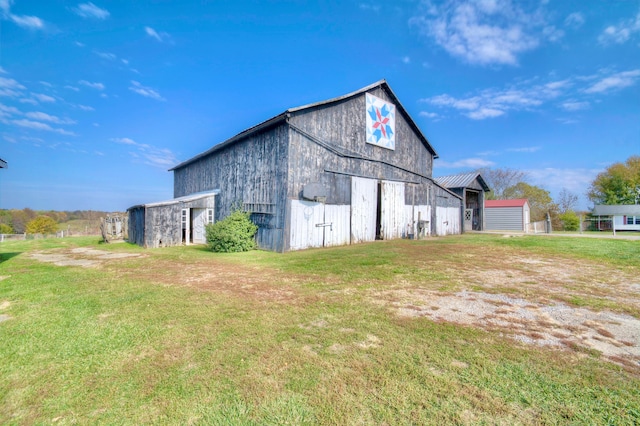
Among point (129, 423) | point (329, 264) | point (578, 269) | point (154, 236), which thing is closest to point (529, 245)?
point (578, 269)

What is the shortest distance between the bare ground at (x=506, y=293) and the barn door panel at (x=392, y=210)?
265 inches

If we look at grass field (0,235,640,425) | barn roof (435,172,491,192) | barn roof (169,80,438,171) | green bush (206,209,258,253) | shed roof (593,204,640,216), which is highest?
barn roof (169,80,438,171)

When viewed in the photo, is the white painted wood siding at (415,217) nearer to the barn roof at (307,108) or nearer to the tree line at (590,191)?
the barn roof at (307,108)

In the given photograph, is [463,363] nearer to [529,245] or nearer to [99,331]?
[99,331]

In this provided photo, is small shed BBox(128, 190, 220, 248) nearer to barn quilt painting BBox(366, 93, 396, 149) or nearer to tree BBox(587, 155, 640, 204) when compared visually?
barn quilt painting BBox(366, 93, 396, 149)

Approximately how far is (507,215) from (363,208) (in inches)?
805

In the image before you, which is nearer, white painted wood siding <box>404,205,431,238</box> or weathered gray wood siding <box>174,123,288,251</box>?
weathered gray wood siding <box>174,123,288,251</box>

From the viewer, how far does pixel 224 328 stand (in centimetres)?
386

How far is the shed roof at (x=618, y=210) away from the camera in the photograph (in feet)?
111

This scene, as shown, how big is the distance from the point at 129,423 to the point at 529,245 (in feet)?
51.4

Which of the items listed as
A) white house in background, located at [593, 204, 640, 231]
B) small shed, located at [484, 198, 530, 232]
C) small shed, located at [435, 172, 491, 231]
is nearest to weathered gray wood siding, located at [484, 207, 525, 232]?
small shed, located at [484, 198, 530, 232]

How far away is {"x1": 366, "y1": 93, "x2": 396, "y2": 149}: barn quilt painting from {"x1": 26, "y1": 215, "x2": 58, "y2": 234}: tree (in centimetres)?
5316

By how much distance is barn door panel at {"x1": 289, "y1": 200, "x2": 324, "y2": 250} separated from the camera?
12.3m

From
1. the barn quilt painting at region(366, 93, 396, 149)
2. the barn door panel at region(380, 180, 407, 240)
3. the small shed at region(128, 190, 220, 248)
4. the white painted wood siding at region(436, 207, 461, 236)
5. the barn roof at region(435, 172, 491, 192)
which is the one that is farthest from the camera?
the barn roof at region(435, 172, 491, 192)
